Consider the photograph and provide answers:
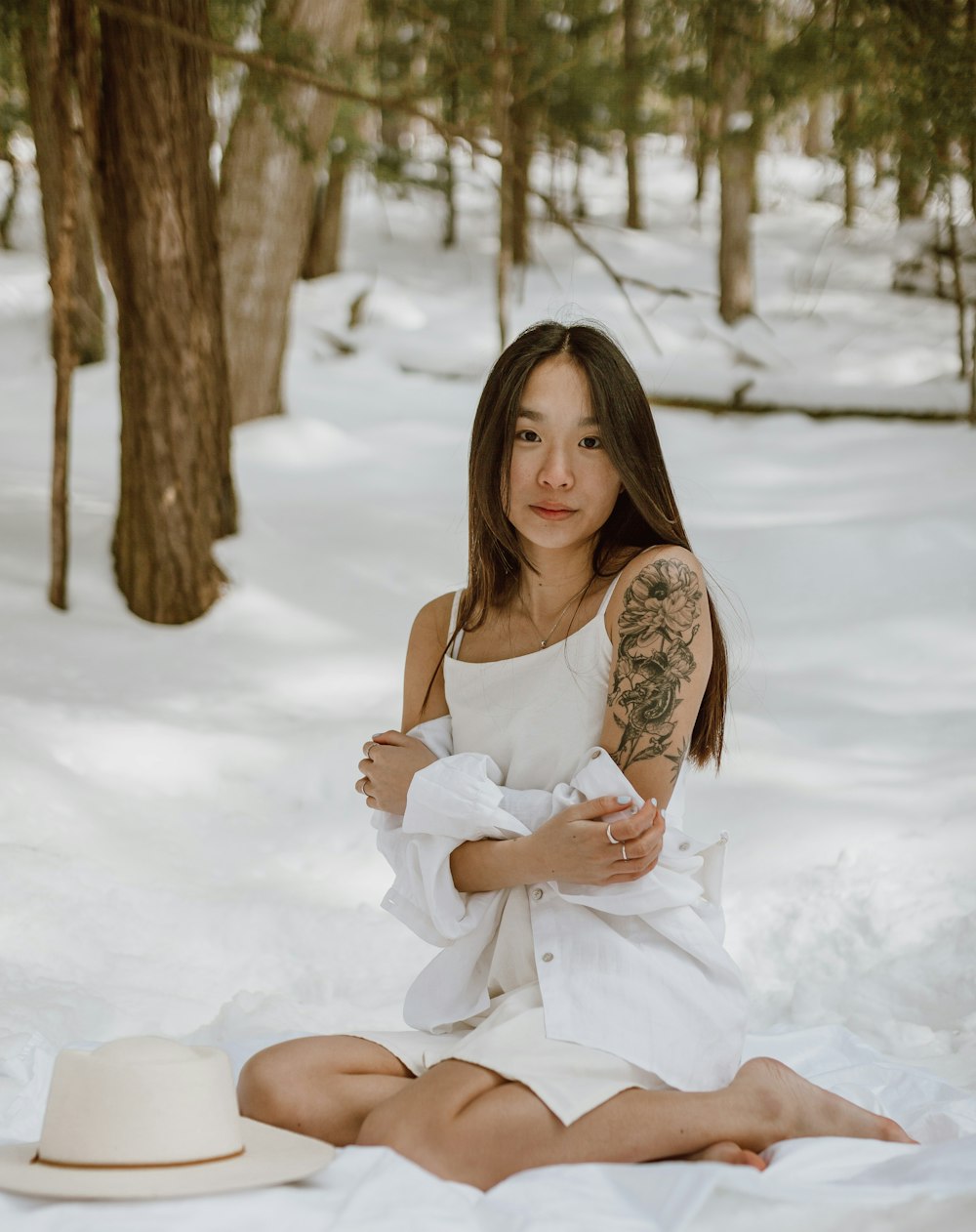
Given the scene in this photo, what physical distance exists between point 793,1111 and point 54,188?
22.2ft

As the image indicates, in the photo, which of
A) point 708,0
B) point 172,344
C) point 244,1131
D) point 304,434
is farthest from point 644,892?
point 304,434

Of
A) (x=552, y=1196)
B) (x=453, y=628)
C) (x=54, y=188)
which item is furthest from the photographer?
(x=54, y=188)

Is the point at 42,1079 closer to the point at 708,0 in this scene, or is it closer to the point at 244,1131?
the point at 244,1131

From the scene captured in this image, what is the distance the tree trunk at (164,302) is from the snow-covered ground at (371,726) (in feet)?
0.90

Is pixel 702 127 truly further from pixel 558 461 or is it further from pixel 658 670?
pixel 658 670

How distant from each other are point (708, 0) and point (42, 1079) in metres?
5.01

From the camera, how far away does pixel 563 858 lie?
206 centimetres

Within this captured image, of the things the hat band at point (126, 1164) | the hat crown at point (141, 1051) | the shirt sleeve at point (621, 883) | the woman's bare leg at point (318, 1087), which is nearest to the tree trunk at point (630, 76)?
the shirt sleeve at point (621, 883)

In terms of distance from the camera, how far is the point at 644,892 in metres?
2.11

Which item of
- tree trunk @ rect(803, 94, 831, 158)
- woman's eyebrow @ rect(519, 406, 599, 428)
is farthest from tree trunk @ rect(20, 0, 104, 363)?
tree trunk @ rect(803, 94, 831, 158)

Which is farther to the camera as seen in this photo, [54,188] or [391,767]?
[54,188]

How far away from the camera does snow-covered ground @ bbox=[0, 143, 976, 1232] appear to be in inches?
122

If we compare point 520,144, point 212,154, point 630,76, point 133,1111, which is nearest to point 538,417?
point 133,1111

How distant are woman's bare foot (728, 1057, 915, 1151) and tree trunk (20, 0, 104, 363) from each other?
4096mm
